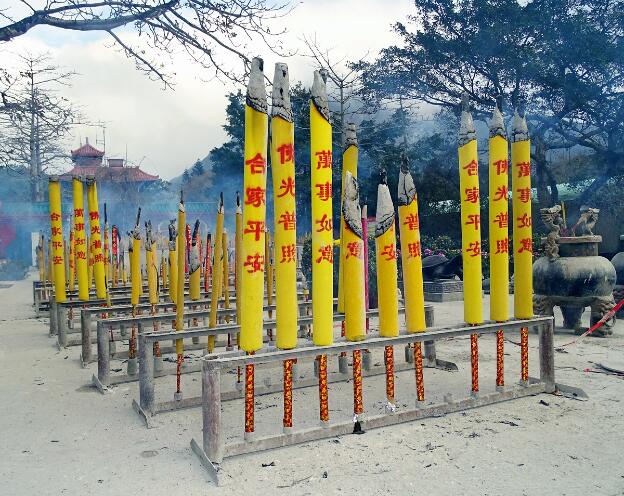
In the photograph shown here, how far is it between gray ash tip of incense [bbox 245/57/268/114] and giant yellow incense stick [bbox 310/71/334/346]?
37 centimetres

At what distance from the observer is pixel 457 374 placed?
5746mm

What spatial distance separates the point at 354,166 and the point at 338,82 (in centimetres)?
1030

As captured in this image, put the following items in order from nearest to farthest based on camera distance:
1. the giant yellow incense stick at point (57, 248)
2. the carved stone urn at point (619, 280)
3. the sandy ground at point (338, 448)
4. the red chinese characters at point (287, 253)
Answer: the sandy ground at point (338, 448) → the red chinese characters at point (287, 253) → the giant yellow incense stick at point (57, 248) → the carved stone urn at point (619, 280)

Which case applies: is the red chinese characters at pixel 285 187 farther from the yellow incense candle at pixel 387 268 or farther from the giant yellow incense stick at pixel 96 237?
the giant yellow incense stick at pixel 96 237

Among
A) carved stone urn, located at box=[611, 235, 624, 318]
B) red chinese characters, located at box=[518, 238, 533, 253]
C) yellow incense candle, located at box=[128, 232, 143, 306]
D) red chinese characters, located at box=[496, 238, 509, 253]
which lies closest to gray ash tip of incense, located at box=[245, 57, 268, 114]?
red chinese characters, located at box=[496, 238, 509, 253]

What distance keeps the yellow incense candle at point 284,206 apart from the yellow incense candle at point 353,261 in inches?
16.1

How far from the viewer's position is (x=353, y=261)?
150 inches

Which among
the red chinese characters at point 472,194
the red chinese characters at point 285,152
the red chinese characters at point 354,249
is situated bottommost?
the red chinese characters at point 354,249

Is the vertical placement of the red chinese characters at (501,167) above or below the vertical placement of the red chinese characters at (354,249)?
above

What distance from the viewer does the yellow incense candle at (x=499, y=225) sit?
181 inches

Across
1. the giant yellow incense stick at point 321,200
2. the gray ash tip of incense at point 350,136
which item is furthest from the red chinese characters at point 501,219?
the giant yellow incense stick at point 321,200

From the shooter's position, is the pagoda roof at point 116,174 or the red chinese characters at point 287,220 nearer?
the red chinese characters at point 287,220

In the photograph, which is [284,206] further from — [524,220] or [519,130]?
[519,130]

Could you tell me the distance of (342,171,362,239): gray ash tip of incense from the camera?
3709 millimetres
